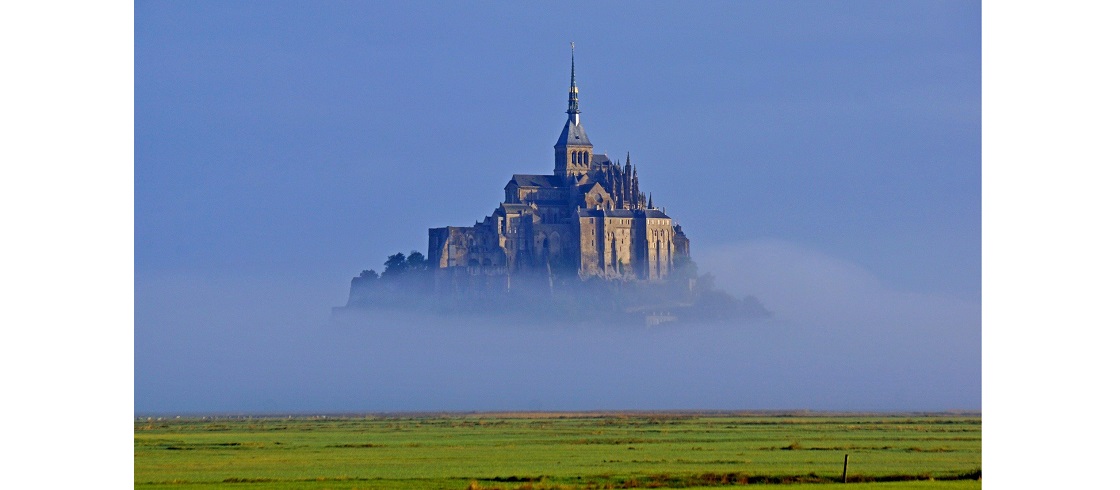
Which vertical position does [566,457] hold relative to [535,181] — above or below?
below

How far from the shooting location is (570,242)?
16012 cm

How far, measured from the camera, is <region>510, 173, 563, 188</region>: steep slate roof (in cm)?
16688

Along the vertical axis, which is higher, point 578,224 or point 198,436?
point 578,224

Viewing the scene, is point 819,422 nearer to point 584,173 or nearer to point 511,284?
point 511,284

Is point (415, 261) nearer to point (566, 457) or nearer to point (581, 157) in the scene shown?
point (581, 157)

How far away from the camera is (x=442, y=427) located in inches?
3516

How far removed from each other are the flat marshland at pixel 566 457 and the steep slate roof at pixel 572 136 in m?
90.8

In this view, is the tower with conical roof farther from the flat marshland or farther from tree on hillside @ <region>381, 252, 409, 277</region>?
the flat marshland

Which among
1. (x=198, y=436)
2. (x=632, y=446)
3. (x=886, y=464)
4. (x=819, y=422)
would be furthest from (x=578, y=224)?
(x=886, y=464)

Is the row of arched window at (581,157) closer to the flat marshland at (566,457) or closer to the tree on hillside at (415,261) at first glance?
the tree on hillside at (415,261)

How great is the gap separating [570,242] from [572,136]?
19241mm

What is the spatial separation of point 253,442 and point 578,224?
88497 millimetres

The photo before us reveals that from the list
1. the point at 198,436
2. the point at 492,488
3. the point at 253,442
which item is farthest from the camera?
the point at 198,436

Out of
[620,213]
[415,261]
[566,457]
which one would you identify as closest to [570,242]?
[620,213]
